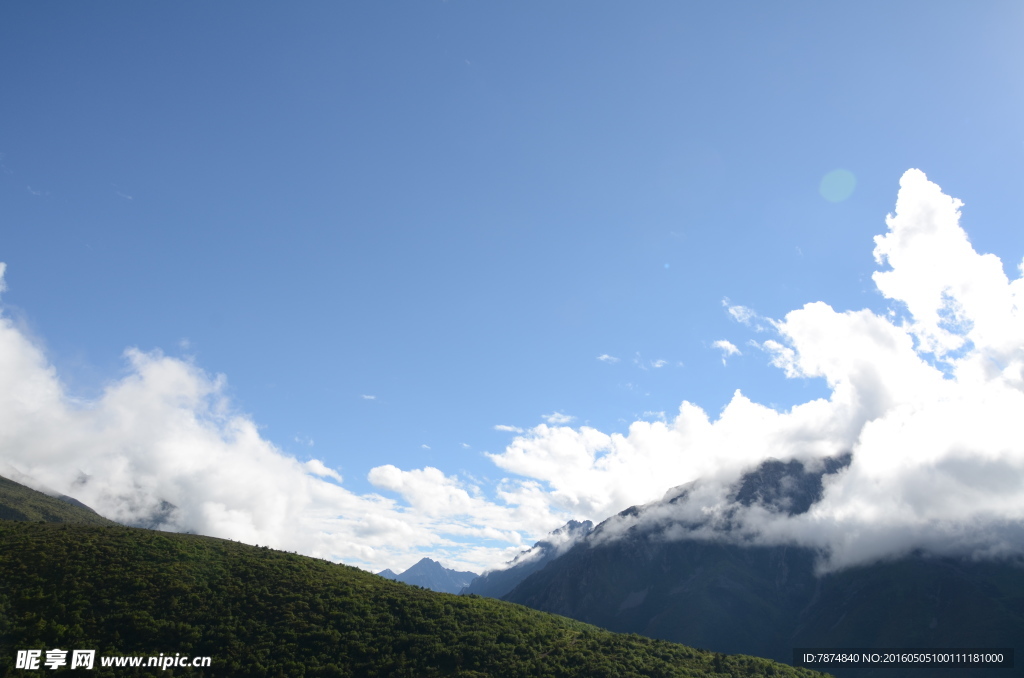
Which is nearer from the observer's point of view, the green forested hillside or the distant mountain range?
the distant mountain range

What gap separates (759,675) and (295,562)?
78.8 metres

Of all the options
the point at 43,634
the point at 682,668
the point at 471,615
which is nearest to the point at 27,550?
the point at 43,634

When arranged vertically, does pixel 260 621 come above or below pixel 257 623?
above

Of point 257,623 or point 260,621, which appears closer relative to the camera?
point 257,623

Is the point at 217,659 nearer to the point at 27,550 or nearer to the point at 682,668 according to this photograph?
the point at 27,550

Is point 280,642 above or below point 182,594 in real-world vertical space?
below

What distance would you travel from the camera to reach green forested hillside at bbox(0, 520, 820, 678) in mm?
69625

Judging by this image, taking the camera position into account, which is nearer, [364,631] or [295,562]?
[364,631]

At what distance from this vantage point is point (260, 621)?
78312 mm

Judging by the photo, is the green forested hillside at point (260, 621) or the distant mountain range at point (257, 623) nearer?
the distant mountain range at point (257, 623)

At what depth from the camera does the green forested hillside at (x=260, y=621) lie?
228 feet

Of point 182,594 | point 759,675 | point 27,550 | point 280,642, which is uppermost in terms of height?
point 27,550

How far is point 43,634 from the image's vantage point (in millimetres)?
66125

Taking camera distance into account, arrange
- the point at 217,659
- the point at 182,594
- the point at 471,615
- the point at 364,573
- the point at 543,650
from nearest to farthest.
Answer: the point at 217,659 → the point at 182,594 → the point at 543,650 → the point at 471,615 → the point at 364,573
